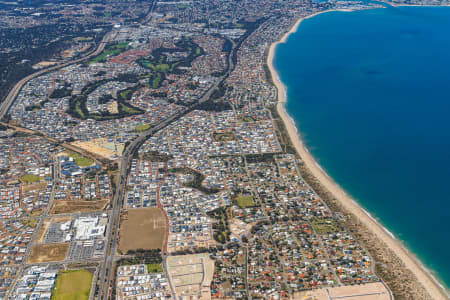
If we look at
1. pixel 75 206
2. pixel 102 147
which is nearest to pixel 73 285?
pixel 75 206

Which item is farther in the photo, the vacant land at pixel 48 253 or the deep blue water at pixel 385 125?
the deep blue water at pixel 385 125

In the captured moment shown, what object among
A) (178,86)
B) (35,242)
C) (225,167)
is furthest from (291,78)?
(35,242)

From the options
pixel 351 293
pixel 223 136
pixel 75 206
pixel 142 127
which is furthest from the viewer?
pixel 142 127

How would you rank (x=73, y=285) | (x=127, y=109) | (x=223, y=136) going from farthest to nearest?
(x=127, y=109), (x=223, y=136), (x=73, y=285)


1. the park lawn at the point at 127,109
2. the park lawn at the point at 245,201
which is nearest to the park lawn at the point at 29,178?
the park lawn at the point at 127,109

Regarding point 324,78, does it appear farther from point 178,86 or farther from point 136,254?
point 136,254

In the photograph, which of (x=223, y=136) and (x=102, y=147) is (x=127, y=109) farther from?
(x=223, y=136)

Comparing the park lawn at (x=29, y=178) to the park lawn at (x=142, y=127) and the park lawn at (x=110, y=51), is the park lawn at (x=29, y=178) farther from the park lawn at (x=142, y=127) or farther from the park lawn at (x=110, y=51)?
the park lawn at (x=110, y=51)

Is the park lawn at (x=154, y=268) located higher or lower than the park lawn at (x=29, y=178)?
lower

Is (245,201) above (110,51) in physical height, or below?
below
